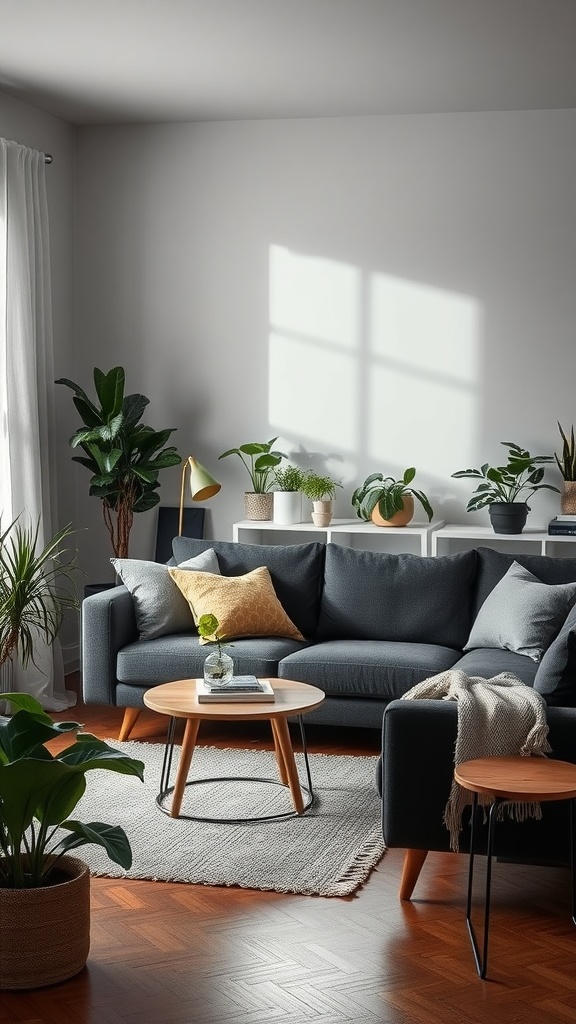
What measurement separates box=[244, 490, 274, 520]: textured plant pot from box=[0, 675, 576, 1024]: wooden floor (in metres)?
2.94

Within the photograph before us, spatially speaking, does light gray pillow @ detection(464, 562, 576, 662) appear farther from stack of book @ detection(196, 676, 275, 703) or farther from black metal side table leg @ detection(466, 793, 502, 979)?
black metal side table leg @ detection(466, 793, 502, 979)

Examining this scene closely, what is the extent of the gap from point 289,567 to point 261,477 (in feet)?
3.51

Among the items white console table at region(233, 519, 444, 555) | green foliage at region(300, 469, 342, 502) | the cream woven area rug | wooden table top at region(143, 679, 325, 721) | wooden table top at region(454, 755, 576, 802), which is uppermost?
green foliage at region(300, 469, 342, 502)

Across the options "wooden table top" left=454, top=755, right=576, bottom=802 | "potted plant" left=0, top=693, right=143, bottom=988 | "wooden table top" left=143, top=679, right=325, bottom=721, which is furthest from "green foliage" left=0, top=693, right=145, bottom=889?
"wooden table top" left=143, top=679, right=325, bottom=721

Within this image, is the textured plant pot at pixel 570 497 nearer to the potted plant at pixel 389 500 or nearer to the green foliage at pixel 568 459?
the green foliage at pixel 568 459

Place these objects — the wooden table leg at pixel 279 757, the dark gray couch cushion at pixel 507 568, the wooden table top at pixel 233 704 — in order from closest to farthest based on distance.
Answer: the wooden table top at pixel 233 704 → the wooden table leg at pixel 279 757 → the dark gray couch cushion at pixel 507 568

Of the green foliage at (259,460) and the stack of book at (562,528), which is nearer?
the stack of book at (562,528)

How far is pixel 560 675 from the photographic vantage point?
12.4ft

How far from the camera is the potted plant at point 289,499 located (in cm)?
647

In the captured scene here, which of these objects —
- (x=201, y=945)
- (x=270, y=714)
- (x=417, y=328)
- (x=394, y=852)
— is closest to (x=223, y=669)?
(x=270, y=714)

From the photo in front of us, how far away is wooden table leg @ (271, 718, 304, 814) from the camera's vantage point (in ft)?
14.3

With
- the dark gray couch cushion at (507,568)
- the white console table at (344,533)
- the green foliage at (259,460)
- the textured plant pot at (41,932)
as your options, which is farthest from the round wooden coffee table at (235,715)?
the green foliage at (259,460)

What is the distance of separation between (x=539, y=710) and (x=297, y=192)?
4022mm

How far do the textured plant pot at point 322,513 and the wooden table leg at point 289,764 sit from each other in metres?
2.16
